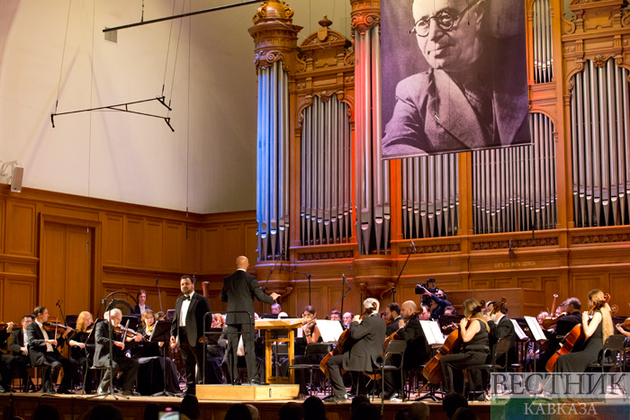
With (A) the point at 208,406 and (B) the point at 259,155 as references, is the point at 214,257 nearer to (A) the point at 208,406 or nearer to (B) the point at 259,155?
(B) the point at 259,155

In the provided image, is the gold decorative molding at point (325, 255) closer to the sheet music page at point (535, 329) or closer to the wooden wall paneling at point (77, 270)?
the wooden wall paneling at point (77, 270)

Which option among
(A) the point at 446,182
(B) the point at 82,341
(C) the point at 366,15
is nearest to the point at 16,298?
(B) the point at 82,341

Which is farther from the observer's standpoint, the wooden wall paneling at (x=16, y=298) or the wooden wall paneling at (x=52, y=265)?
the wooden wall paneling at (x=52, y=265)

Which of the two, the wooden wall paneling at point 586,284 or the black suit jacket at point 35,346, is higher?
the wooden wall paneling at point 586,284

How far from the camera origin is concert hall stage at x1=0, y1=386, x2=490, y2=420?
26.6 ft

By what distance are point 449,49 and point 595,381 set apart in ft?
16.5

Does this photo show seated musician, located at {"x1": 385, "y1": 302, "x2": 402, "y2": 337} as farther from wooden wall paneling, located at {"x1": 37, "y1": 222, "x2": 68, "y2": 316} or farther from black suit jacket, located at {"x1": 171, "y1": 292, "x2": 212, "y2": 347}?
wooden wall paneling, located at {"x1": 37, "y1": 222, "x2": 68, "y2": 316}

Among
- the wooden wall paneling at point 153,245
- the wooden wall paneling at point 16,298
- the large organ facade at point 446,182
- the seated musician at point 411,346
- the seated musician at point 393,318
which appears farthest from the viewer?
the wooden wall paneling at point 153,245

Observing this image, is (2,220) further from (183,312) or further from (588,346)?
(588,346)

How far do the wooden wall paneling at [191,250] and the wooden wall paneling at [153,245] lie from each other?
0.61m

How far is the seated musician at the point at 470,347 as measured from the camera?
8.30m

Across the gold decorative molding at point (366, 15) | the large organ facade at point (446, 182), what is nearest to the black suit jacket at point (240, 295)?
the large organ facade at point (446, 182)

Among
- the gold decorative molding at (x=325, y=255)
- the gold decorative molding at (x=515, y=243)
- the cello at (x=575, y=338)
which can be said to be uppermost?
the gold decorative molding at (x=515, y=243)

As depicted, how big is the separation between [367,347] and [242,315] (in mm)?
1371
